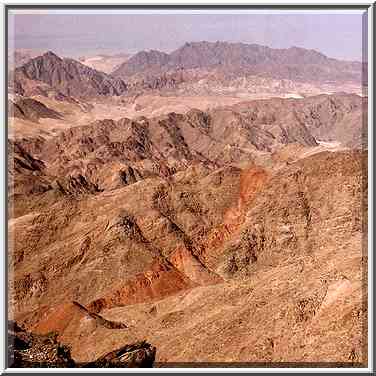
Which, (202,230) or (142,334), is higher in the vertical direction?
(202,230)

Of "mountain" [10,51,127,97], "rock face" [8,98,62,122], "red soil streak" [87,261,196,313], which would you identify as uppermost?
"mountain" [10,51,127,97]

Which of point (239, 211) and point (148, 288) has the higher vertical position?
point (239, 211)

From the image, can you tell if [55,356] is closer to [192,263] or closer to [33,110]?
[192,263]

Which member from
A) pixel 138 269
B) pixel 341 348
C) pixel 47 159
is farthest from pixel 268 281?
pixel 47 159

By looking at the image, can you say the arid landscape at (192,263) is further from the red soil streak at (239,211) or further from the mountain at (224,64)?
the mountain at (224,64)

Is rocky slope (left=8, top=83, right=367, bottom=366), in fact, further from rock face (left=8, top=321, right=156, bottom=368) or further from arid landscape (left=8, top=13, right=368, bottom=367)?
rock face (left=8, top=321, right=156, bottom=368)

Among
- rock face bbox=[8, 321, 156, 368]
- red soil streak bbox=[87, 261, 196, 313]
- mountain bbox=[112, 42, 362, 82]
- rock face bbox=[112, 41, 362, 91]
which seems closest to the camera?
rock face bbox=[8, 321, 156, 368]

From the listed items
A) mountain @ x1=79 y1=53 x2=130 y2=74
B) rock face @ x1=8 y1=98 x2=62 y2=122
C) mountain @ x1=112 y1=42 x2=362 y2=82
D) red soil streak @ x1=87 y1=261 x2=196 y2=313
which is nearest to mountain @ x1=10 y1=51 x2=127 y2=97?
mountain @ x1=112 y1=42 x2=362 y2=82

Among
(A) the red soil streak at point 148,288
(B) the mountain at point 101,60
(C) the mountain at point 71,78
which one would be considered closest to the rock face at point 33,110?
(B) the mountain at point 101,60

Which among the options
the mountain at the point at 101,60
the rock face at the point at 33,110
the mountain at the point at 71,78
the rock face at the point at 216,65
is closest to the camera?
the mountain at the point at 101,60

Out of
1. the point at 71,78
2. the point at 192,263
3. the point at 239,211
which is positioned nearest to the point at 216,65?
the point at 71,78

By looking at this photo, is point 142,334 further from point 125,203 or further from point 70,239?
point 125,203
